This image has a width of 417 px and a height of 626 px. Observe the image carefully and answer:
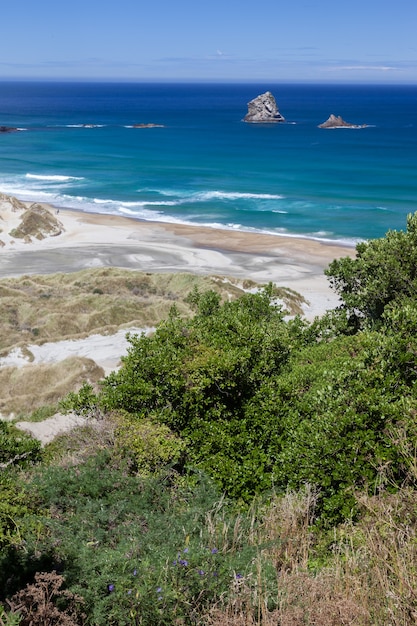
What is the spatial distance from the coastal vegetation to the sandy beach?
27.4 m

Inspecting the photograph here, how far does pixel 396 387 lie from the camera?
9.06 metres

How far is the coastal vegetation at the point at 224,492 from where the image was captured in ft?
18.6

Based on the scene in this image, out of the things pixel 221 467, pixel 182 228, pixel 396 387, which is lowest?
pixel 182 228

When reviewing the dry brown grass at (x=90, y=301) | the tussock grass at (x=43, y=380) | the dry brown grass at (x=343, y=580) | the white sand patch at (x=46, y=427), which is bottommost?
the dry brown grass at (x=90, y=301)

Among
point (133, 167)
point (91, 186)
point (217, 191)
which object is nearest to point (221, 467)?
point (217, 191)

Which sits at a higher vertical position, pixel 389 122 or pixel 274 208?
pixel 389 122

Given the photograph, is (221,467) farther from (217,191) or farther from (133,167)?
(133,167)

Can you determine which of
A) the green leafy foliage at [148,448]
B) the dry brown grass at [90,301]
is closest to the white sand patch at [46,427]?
the green leafy foliage at [148,448]

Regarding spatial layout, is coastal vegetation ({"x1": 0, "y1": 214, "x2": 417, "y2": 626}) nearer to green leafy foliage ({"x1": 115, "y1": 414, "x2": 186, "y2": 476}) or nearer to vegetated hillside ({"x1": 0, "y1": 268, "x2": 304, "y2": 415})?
green leafy foliage ({"x1": 115, "y1": 414, "x2": 186, "y2": 476})

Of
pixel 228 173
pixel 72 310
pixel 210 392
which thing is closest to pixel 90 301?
pixel 72 310

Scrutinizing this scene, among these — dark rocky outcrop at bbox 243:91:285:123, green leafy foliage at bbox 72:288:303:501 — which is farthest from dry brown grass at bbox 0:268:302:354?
dark rocky outcrop at bbox 243:91:285:123

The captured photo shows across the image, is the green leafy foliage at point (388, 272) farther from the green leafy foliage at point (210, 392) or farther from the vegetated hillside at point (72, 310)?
the vegetated hillside at point (72, 310)

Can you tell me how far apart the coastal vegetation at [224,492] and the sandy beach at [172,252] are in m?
27.4

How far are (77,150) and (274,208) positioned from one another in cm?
4947
